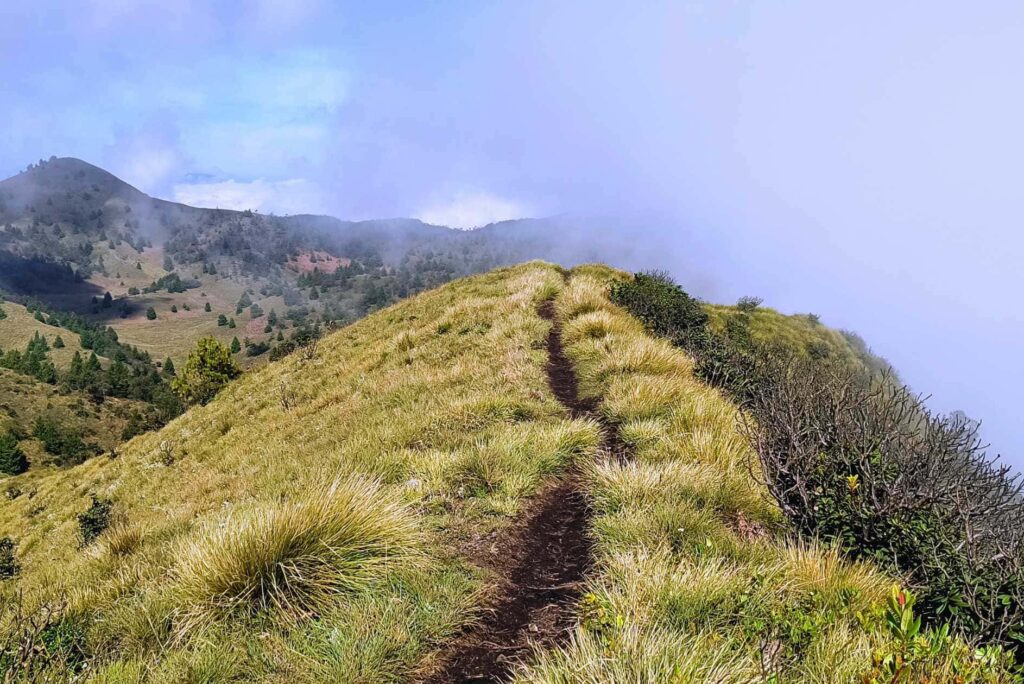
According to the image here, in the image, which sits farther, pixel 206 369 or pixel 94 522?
pixel 206 369

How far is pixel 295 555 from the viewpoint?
14.1 ft

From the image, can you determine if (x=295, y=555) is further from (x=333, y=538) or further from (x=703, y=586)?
(x=703, y=586)

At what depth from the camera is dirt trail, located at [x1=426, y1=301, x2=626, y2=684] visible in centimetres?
377

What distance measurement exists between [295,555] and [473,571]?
1553mm

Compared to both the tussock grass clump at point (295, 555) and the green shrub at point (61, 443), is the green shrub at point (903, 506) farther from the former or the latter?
the green shrub at point (61, 443)

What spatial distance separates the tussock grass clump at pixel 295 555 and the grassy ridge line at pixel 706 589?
5.49 ft

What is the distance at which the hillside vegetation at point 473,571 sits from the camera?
3.37 metres

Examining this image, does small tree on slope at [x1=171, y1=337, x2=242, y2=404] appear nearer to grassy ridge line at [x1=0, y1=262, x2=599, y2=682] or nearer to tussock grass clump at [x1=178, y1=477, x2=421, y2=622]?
grassy ridge line at [x1=0, y1=262, x2=599, y2=682]

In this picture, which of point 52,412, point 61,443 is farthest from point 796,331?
point 52,412

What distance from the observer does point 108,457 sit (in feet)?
83.5

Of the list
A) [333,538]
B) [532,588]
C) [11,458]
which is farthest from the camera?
[11,458]

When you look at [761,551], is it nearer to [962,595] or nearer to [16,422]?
[962,595]

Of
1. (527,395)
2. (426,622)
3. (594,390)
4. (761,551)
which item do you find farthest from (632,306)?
(426,622)

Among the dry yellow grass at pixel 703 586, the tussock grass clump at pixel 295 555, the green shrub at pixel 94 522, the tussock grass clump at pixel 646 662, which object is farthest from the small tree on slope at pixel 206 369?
the tussock grass clump at pixel 646 662
